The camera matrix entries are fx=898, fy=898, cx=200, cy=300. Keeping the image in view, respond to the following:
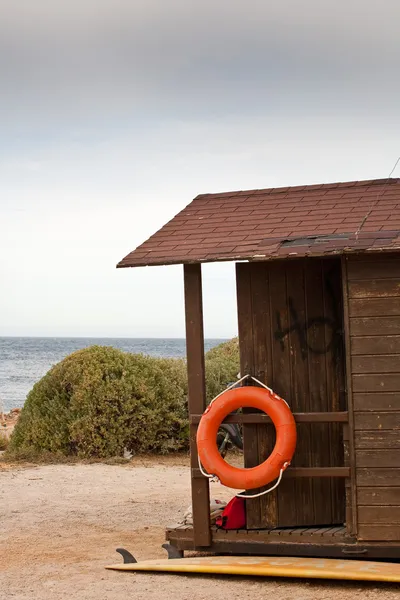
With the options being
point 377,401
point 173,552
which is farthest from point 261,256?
point 173,552

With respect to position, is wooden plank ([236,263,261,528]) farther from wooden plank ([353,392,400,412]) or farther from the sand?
wooden plank ([353,392,400,412])

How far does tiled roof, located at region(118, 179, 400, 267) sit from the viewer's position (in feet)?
20.9

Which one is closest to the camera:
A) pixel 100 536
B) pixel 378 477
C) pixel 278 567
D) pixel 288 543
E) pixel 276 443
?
pixel 278 567

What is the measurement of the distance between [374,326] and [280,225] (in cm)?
115

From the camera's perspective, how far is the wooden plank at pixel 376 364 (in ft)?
20.7

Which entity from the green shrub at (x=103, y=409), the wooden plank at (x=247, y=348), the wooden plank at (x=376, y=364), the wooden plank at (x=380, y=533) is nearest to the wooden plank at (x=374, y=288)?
the wooden plank at (x=376, y=364)

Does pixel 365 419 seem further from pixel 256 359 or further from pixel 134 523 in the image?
pixel 134 523

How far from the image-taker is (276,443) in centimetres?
648

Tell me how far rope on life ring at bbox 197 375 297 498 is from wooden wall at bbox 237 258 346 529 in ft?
0.89

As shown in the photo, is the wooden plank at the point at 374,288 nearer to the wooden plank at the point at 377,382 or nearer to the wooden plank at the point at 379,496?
the wooden plank at the point at 377,382

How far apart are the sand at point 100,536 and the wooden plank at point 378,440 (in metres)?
0.95

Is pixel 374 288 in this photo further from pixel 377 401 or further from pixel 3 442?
pixel 3 442

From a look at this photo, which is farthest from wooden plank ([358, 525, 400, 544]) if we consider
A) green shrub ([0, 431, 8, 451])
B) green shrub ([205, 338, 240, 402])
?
green shrub ([0, 431, 8, 451])

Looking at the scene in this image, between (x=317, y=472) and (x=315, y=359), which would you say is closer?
(x=317, y=472)
